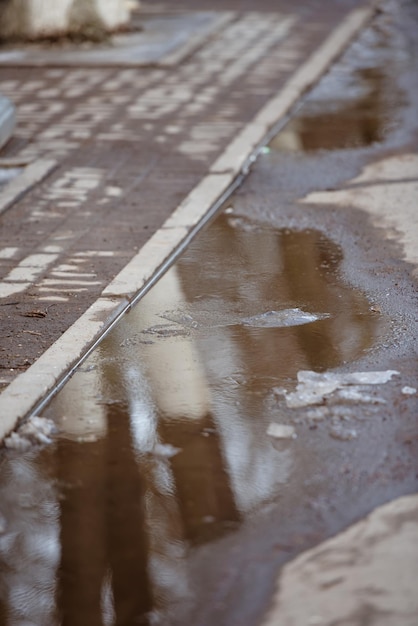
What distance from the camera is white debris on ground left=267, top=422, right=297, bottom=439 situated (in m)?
4.03

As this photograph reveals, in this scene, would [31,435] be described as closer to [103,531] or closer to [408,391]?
[103,531]

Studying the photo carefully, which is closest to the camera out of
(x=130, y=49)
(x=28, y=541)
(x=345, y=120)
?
(x=28, y=541)

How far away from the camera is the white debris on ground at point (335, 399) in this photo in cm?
412

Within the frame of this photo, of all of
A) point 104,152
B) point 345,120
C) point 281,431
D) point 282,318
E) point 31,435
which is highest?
point 31,435

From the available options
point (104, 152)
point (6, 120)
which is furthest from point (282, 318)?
point (6, 120)

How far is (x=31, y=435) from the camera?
411cm

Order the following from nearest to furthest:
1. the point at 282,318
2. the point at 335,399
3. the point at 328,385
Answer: the point at 335,399 < the point at 328,385 < the point at 282,318

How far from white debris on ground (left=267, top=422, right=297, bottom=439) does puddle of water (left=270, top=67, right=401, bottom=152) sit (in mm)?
4688

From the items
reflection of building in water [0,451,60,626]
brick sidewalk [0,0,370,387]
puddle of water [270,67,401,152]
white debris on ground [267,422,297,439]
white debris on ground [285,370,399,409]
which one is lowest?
puddle of water [270,67,401,152]

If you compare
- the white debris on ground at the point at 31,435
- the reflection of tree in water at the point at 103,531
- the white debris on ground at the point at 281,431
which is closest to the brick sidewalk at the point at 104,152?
the white debris on ground at the point at 31,435

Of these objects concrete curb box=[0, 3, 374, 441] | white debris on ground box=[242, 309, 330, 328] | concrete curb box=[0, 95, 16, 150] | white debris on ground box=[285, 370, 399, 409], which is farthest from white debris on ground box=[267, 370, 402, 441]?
concrete curb box=[0, 95, 16, 150]

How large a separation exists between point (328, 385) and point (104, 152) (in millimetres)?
4393

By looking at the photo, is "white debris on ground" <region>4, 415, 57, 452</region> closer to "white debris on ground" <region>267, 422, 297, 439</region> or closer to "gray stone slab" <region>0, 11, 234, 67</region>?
"white debris on ground" <region>267, 422, 297, 439</region>

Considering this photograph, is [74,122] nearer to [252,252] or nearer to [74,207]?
[74,207]
